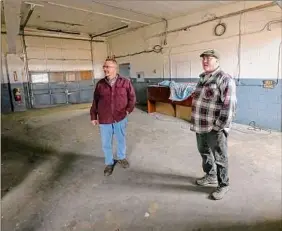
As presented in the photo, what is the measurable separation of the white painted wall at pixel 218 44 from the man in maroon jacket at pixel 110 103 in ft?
10.9

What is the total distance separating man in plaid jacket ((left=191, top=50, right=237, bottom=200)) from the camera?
186cm

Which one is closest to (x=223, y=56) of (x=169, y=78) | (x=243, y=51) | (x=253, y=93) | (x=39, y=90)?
(x=243, y=51)

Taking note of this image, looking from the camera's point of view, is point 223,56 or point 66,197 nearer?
point 66,197

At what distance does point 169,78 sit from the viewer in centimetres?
689

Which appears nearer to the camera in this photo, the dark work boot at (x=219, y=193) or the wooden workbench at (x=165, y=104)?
the dark work boot at (x=219, y=193)

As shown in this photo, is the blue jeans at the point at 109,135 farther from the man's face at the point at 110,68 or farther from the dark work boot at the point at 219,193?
the dark work boot at the point at 219,193

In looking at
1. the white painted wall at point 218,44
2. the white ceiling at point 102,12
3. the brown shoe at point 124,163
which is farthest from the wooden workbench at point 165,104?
the brown shoe at point 124,163

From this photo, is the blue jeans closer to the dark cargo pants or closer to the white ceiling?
the dark cargo pants

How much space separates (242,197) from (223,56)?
155 inches

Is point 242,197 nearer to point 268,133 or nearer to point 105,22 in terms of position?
point 268,133

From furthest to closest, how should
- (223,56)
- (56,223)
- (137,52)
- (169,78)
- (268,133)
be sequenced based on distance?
(137,52) < (169,78) < (223,56) < (268,133) < (56,223)

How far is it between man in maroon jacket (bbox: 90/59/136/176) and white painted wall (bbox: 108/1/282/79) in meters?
3.32

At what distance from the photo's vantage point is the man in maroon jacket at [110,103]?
249cm

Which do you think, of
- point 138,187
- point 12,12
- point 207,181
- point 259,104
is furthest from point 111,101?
point 259,104
